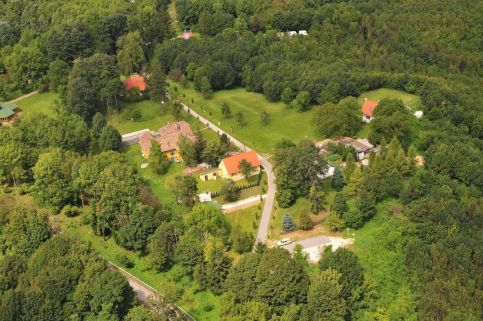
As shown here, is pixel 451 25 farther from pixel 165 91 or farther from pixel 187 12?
pixel 165 91

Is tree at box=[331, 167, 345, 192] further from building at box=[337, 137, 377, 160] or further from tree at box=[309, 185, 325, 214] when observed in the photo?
building at box=[337, 137, 377, 160]

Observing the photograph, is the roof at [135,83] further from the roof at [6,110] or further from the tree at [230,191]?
the tree at [230,191]

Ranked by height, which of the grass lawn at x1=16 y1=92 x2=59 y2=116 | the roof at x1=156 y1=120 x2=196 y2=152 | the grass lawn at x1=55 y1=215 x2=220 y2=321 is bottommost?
the grass lawn at x1=55 y1=215 x2=220 y2=321

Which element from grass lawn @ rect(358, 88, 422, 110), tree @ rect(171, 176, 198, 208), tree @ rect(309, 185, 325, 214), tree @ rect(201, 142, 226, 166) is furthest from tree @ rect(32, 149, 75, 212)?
grass lawn @ rect(358, 88, 422, 110)

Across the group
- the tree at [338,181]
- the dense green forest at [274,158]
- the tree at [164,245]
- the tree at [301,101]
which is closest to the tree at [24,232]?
the dense green forest at [274,158]

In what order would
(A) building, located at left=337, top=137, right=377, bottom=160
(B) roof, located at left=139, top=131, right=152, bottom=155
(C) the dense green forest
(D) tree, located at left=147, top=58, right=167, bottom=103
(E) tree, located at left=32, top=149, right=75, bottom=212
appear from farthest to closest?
1. (D) tree, located at left=147, top=58, right=167, bottom=103
2. (B) roof, located at left=139, top=131, right=152, bottom=155
3. (A) building, located at left=337, top=137, right=377, bottom=160
4. (E) tree, located at left=32, top=149, right=75, bottom=212
5. (C) the dense green forest

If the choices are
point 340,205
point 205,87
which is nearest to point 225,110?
point 205,87
